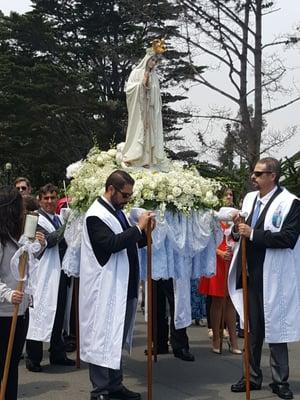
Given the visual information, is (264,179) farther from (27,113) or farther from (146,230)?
(27,113)

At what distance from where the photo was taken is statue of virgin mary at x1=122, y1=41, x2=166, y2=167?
7.87 m

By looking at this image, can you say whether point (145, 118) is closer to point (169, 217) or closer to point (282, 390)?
point (169, 217)

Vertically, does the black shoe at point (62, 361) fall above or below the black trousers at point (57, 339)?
below

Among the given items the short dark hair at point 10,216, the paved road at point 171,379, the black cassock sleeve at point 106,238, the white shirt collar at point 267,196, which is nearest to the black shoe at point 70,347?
the paved road at point 171,379

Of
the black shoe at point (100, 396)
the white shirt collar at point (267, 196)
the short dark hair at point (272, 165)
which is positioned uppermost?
the short dark hair at point (272, 165)

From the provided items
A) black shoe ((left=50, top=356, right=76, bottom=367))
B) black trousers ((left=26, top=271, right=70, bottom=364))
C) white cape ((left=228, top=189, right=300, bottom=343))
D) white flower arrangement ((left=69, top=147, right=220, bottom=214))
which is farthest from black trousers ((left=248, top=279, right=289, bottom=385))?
black trousers ((left=26, top=271, right=70, bottom=364))

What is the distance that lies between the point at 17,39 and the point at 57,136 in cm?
477

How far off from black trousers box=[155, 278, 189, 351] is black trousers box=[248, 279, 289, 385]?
53.1 inches

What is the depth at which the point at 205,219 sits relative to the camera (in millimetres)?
6891

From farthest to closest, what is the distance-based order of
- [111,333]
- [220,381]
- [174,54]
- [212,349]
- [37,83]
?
[37,83] → [174,54] → [212,349] → [220,381] → [111,333]

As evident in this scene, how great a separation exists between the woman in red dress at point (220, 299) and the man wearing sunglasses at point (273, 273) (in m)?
1.42

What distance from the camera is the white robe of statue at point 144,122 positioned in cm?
787

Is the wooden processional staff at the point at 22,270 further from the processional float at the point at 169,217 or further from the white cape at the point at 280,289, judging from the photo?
the white cape at the point at 280,289

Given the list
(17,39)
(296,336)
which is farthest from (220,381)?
(17,39)
